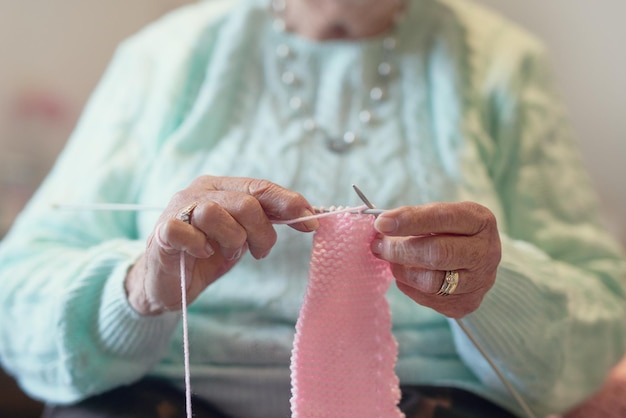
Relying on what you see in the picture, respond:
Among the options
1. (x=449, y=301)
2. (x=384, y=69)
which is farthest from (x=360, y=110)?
(x=449, y=301)

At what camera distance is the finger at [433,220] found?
0.57m

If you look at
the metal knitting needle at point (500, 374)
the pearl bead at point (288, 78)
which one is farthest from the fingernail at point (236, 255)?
the pearl bead at point (288, 78)

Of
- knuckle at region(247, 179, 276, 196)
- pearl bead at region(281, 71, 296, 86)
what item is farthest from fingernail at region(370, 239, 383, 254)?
pearl bead at region(281, 71, 296, 86)

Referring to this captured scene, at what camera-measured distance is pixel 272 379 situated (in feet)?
2.42

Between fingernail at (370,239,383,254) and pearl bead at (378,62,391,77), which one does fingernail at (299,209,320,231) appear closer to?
fingernail at (370,239,383,254)

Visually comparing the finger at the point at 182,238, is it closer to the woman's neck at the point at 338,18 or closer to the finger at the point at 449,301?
the finger at the point at 449,301

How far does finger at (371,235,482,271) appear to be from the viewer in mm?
582

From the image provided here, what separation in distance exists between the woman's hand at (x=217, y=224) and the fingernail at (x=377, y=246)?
0.05 m

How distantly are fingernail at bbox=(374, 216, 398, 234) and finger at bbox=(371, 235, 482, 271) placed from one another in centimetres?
3

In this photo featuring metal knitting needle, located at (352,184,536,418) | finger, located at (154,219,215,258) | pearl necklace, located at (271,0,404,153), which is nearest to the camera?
finger, located at (154,219,215,258)

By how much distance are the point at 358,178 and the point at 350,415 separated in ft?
1.01

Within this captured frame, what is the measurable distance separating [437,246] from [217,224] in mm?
183

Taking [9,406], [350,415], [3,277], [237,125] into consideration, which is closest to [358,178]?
[237,125]

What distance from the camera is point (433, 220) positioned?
22.6 inches
